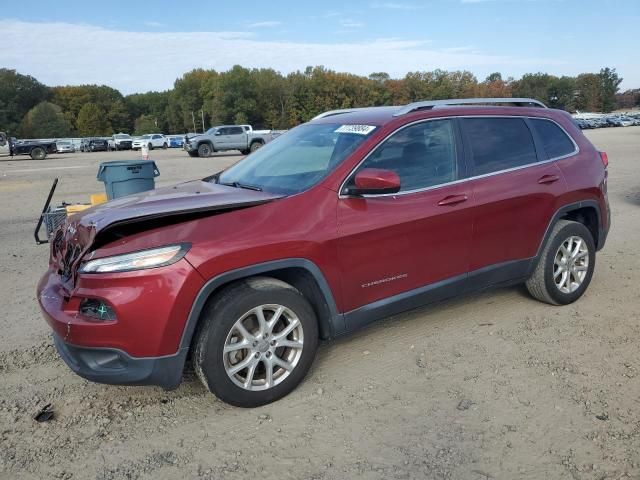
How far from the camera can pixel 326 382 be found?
359 cm

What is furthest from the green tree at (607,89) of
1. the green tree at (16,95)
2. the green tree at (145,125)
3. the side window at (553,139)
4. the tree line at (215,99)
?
the side window at (553,139)

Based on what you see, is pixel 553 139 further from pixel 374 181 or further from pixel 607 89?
pixel 607 89

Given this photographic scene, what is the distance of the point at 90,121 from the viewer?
333ft

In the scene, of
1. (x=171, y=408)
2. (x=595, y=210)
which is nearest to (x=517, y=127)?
(x=595, y=210)

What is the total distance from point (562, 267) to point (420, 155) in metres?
1.81

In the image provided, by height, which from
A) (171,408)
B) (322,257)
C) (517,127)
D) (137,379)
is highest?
(517,127)

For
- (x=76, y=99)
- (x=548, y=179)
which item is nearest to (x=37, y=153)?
(x=548, y=179)

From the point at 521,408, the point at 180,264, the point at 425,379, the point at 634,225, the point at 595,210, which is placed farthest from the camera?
the point at 634,225

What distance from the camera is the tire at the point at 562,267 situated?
4590 mm

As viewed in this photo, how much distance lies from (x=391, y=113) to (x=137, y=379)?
246 centimetres

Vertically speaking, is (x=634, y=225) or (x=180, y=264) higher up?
(x=180, y=264)

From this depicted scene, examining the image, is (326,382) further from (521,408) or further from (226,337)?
(521,408)

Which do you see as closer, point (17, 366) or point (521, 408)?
point (521, 408)

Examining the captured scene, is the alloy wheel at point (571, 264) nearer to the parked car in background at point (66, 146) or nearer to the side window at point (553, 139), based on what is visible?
the side window at point (553, 139)
